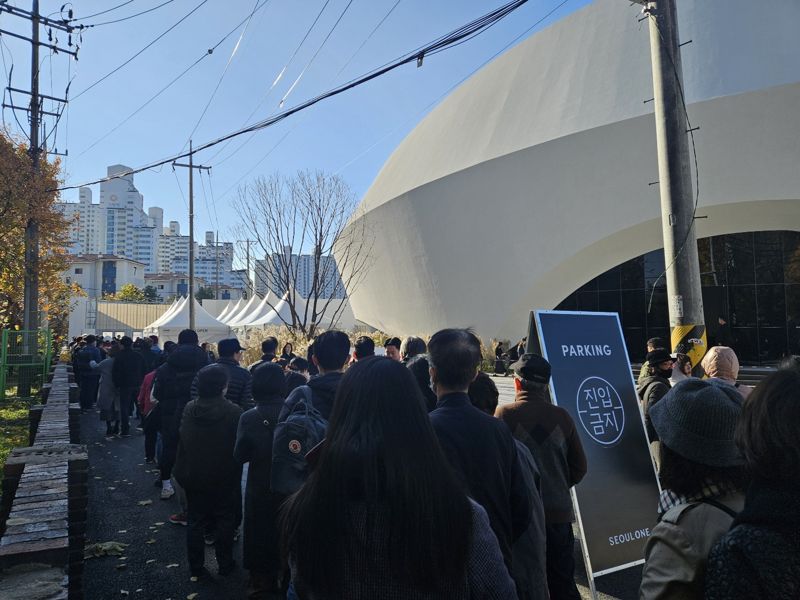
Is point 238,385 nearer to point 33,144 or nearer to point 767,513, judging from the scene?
point 767,513

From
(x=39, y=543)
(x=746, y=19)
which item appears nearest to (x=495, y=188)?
(x=746, y=19)

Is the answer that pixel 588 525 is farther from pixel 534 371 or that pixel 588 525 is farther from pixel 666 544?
pixel 666 544

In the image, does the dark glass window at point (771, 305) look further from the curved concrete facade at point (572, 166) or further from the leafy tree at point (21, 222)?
the leafy tree at point (21, 222)

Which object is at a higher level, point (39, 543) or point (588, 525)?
point (39, 543)

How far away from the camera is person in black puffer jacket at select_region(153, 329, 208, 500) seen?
259 inches

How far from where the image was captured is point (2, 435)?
10227mm

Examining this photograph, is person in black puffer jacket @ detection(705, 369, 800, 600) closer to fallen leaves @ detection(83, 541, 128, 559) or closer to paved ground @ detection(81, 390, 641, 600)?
paved ground @ detection(81, 390, 641, 600)

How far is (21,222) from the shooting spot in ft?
51.8

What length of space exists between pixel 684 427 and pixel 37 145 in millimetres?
22412

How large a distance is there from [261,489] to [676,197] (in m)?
5.13

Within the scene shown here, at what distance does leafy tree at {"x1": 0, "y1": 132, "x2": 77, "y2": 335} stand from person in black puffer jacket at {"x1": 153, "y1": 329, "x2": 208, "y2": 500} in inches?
448

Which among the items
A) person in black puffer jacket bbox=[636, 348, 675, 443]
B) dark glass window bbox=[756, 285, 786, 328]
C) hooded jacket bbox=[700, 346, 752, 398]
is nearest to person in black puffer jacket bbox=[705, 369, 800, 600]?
hooded jacket bbox=[700, 346, 752, 398]

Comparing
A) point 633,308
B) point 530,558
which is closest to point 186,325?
point 633,308

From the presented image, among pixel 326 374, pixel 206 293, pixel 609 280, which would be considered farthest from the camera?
pixel 206 293
